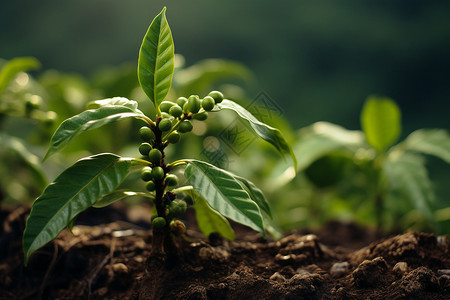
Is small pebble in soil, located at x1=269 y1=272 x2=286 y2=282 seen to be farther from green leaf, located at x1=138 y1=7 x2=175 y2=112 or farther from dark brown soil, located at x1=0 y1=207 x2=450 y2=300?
green leaf, located at x1=138 y1=7 x2=175 y2=112

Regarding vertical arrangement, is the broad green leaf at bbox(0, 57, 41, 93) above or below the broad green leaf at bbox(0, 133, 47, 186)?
above

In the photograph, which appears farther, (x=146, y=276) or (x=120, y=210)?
(x=120, y=210)

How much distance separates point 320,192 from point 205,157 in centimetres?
83

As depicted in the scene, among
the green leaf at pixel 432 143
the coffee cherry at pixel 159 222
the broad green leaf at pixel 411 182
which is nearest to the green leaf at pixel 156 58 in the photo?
the coffee cherry at pixel 159 222

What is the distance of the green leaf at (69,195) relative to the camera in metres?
0.62

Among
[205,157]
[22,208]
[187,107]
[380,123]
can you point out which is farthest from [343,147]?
[22,208]

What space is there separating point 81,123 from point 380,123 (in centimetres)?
109

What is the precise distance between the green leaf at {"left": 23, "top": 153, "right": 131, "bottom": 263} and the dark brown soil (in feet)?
0.75

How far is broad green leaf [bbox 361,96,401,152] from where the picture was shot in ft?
4.57

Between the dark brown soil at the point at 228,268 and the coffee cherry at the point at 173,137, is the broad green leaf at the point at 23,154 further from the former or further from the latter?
the coffee cherry at the point at 173,137

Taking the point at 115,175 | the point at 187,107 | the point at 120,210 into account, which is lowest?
the point at 120,210

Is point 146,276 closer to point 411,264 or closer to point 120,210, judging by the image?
point 411,264

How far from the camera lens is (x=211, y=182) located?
0.67 m

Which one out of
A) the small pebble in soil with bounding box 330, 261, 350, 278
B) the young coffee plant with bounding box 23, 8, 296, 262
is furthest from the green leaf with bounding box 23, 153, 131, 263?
the small pebble in soil with bounding box 330, 261, 350, 278
